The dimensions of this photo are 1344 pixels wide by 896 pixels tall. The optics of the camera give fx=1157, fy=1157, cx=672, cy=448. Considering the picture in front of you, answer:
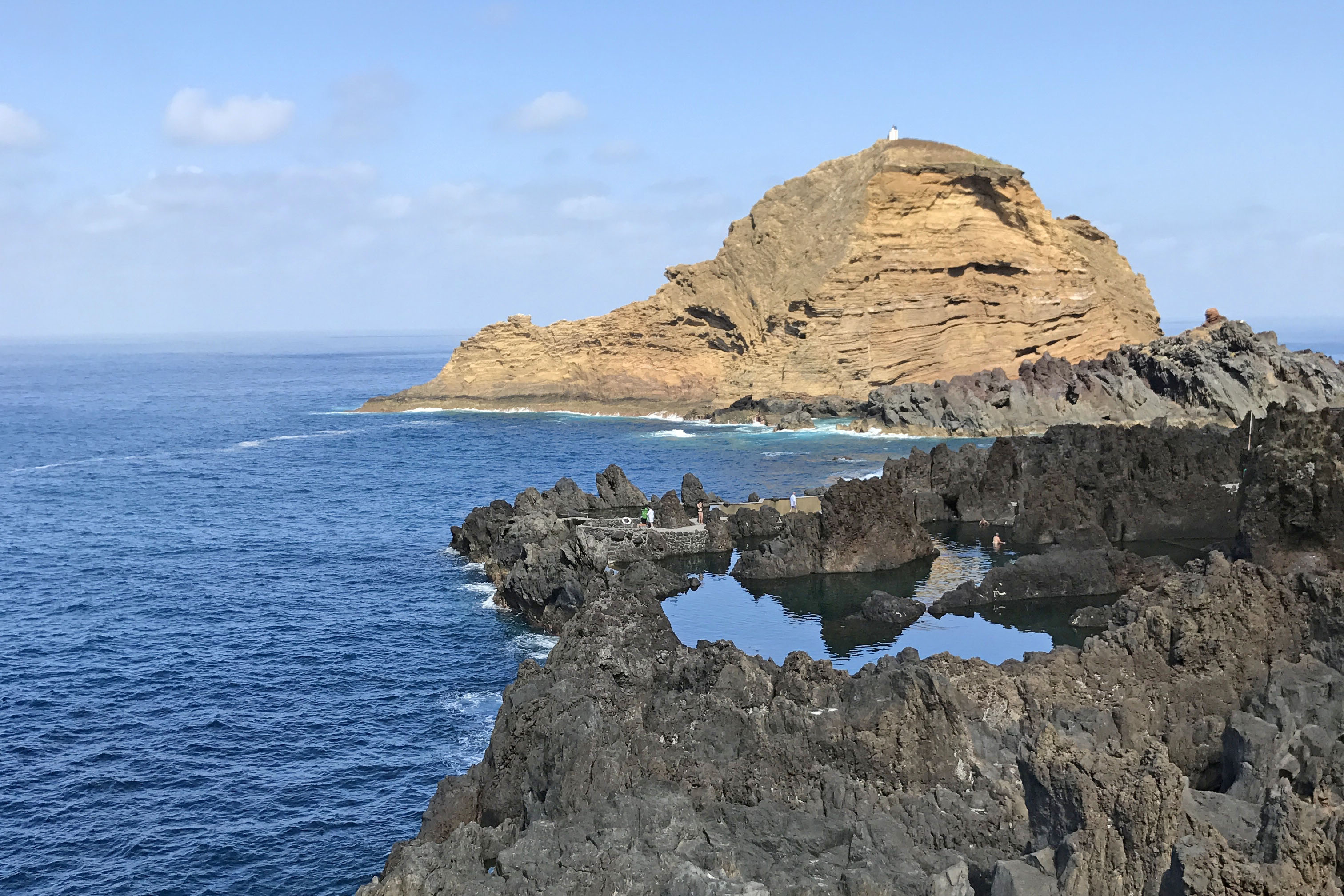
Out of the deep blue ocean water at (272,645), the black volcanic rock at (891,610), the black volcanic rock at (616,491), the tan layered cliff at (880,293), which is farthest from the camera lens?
the tan layered cliff at (880,293)

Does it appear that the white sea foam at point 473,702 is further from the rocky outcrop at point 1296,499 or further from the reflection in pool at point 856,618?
the rocky outcrop at point 1296,499

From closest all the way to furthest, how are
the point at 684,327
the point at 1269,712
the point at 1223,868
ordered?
the point at 1223,868, the point at 1269,712, the point at 684,327

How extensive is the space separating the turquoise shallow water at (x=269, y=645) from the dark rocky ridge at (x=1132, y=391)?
390 inches

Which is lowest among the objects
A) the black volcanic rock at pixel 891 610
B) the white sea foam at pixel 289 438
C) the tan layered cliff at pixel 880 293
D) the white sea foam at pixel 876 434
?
the white sea foam at pixel 289 438

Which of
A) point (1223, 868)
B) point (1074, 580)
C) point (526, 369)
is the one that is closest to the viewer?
point (1223, 868)

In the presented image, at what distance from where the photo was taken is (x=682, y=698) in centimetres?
2305

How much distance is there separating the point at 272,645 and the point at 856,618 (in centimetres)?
1929

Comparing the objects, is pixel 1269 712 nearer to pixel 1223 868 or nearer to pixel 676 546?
pixel 1223 868

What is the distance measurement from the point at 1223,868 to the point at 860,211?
99.0 metres

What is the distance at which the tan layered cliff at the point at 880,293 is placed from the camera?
10575 centimetres

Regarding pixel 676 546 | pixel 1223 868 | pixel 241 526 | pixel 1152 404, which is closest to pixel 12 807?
pixel 1223 868

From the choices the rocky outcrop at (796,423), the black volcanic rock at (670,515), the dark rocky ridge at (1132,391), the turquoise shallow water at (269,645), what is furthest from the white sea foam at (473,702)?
the rocky outcrop at (796,423)

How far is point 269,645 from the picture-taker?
125 ft

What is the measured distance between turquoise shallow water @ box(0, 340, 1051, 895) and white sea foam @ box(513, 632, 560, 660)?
0.11 metres
